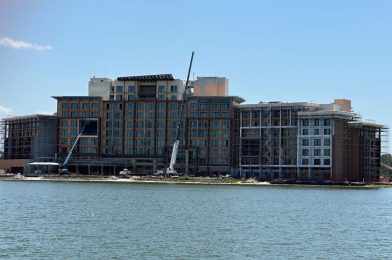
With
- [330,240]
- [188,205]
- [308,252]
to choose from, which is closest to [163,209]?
[188,205]

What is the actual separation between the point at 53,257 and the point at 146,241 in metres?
13.0

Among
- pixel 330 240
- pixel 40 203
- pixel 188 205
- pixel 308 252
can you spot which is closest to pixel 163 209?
pixel 188 205

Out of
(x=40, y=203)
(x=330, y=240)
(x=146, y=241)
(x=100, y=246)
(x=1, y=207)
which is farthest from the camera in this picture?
(x=40, y=203)

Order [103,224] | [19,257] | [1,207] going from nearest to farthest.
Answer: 1. [19,257]
2. [103,224]
3. [1,207]

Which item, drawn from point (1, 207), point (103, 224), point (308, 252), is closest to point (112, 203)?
point (1, 207)

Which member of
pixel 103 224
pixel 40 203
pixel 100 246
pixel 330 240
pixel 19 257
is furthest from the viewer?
pixel 40 203

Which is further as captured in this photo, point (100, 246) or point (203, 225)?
point (203, 225)

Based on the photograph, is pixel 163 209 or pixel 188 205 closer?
pixel 163 209

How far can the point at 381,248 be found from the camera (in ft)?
230

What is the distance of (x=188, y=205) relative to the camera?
124 metres

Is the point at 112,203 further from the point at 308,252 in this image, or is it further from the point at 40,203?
the point at 308,252

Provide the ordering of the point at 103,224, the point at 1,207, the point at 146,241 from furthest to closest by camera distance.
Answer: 1. the point at 1,207
2. the point at 103,224
3. the point at 146,241

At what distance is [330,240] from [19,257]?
3315cm

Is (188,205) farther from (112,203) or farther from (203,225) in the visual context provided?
(203,225)
